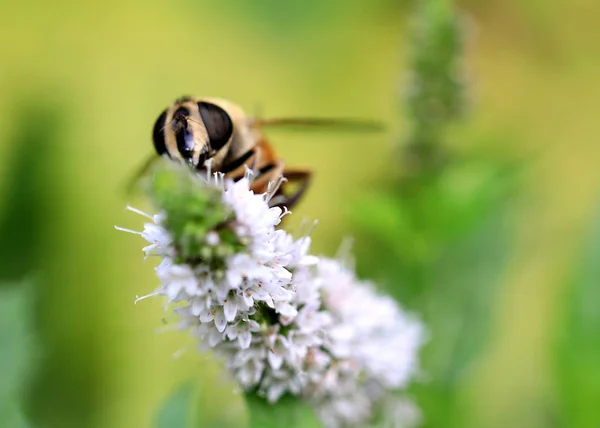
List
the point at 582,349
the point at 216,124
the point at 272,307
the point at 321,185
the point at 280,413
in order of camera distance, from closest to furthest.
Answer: the point at 272,307 < the point at 280,413 < the point at 216,124 < the point at 582,349 < the point at 321,185

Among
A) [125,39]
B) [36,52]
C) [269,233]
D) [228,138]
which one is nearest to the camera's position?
[269,233]

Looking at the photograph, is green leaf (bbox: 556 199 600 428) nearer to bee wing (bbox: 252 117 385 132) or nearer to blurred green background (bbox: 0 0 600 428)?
blurred green background (bbox: 0 0 600 428)

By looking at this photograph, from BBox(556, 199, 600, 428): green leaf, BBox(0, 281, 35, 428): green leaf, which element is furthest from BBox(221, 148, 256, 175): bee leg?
BBox(556, 199, 600, 428): green leaf

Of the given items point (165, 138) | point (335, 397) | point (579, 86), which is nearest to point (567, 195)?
point (579, 86)

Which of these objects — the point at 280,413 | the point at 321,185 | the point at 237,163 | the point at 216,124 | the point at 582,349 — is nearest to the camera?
the point at 280,413

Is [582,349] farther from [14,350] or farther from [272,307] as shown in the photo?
[14,350]

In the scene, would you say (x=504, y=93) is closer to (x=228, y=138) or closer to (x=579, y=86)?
(x=579, y=86)

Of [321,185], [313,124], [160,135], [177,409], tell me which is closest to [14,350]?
[177,409]
